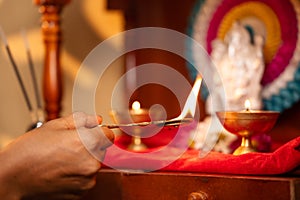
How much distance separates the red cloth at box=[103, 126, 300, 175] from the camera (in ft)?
2.13

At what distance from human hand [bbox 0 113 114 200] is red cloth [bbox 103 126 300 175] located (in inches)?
4.3

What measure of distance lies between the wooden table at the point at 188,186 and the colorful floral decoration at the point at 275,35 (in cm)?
34

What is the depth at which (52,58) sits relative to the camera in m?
1.14

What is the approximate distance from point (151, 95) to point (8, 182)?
0.57m

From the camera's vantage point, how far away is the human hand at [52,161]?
25.5 inches

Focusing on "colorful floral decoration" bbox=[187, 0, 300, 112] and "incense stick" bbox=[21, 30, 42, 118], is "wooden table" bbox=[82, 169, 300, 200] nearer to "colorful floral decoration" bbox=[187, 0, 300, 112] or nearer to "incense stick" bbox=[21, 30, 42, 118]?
"colorful floral decoration" bbox=[187, 0, 300, 112]

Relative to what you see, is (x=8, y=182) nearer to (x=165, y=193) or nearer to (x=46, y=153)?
(x=46, y=153)

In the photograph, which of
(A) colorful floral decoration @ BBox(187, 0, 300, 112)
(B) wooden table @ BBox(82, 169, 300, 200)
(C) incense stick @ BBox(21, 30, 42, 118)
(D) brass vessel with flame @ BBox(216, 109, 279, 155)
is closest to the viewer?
(B) wooden table @ BBox(82, 169, 300, 200)

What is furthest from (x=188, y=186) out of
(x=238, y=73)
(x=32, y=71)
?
(x=32, y=71)

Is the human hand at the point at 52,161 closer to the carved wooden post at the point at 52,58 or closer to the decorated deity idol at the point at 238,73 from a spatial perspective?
the decorated deity idol at the point at 238,73

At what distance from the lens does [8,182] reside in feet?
2.15

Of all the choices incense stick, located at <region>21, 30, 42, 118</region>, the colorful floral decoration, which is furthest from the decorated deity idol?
incense stick, located at <region>21, 30, 42, 118</region>

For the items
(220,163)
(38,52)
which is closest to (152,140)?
(220,163)

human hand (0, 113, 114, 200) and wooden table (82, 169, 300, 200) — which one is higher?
human hand (0, 113, 114, 200)
